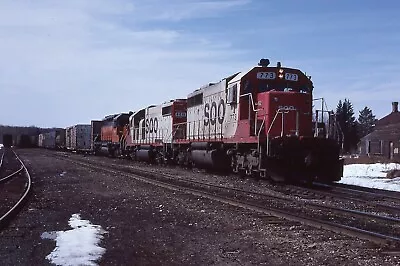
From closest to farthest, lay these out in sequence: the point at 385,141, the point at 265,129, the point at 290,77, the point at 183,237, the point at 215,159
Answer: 1. the point at 183,237
2. the point at 265,129
3. the point at 290,77
4. the point at 215,159
5. the point at 385,141

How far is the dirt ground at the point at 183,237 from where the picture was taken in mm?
6191

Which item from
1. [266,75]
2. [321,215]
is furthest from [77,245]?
[266,75]

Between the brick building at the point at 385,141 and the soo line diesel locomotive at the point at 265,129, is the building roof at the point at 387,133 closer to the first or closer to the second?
the brick building at the point at 385,141

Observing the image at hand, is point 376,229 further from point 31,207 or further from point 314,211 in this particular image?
point 31,207

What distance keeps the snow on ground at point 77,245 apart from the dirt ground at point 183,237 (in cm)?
12

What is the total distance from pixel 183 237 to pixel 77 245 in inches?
63.2

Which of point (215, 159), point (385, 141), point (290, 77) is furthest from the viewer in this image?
point (385, 141)

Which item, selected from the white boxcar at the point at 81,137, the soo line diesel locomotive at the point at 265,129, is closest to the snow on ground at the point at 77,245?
the soo line diesel locomotive at the point at 265,129

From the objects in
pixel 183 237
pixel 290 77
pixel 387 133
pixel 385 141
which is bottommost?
pixel 183 237

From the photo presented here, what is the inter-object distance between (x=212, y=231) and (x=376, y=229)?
2601mm

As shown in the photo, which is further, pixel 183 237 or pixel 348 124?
pixel 348 124

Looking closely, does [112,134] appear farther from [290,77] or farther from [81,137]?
[290,77]

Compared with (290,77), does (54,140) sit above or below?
below

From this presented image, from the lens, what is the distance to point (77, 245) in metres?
6.90
